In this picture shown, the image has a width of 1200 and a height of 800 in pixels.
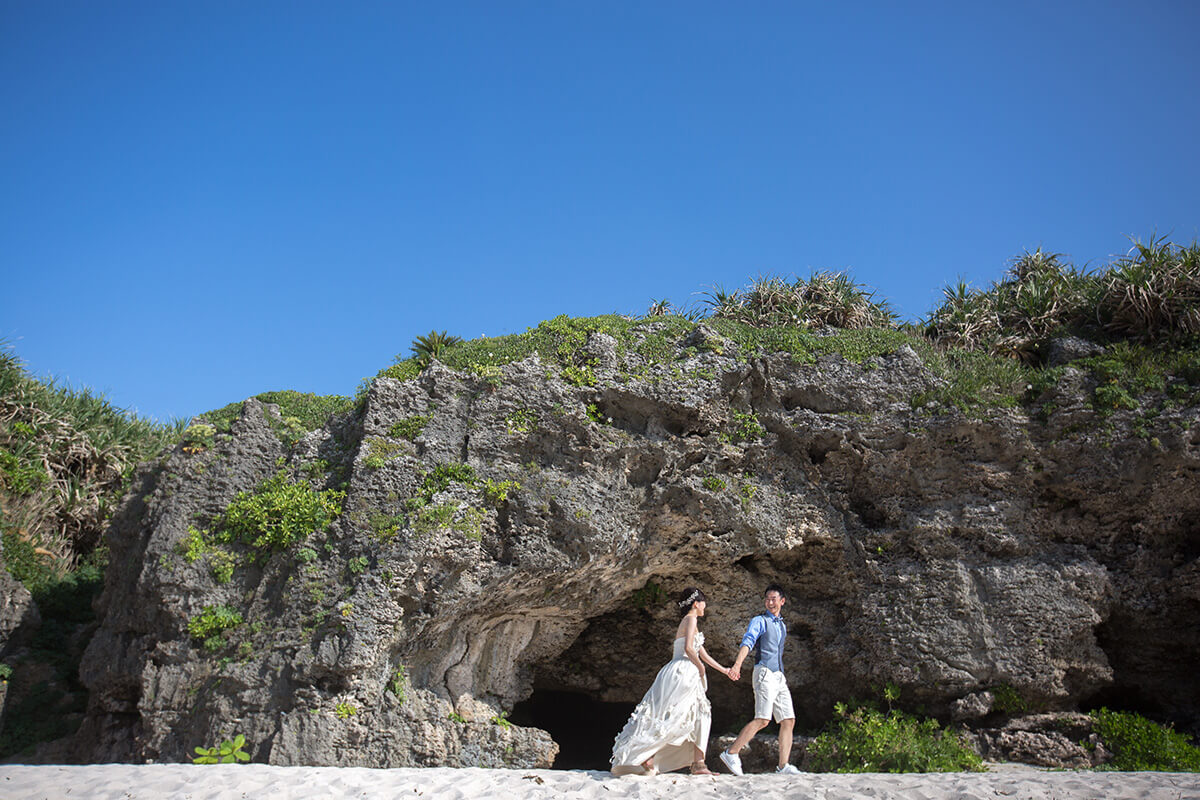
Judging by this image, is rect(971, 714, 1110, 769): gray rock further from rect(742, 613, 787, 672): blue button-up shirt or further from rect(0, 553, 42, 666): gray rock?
rect(0, 553, 42, 666): gray rock

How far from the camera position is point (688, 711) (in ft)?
27.1

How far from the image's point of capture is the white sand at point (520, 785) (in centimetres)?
679

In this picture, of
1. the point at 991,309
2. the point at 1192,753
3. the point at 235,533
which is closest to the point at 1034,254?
the point at 991,309

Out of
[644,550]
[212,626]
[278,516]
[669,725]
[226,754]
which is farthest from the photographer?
[644,550]

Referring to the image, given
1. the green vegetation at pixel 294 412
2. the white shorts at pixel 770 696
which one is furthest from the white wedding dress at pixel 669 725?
the green vegetation at pixel 294 412

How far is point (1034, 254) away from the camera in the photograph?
57.7ft

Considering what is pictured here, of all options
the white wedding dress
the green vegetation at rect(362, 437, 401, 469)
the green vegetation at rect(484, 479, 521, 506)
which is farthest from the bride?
the green vegetation at rect(362, 437, 401, 469)

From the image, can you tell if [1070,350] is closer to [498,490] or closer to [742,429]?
[742,429]

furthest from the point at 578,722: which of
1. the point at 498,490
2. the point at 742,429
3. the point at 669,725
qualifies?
the point at 669,725

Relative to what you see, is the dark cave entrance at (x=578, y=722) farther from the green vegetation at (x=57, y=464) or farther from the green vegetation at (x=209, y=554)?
the green vegetation at (x=57, y=464)

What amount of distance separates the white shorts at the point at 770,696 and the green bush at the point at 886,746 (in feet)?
5.20

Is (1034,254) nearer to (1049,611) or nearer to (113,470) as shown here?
(1049,611)

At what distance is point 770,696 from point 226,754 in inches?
229

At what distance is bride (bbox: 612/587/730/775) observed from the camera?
8211 millimetres
